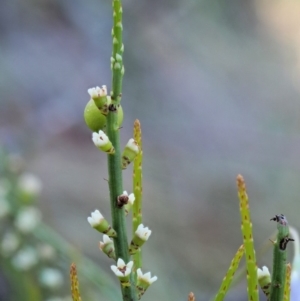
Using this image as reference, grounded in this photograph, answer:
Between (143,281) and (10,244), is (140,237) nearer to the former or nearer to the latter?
(143,281)

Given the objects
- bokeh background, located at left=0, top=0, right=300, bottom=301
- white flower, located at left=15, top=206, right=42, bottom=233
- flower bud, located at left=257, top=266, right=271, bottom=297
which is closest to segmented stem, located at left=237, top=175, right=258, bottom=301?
flower bud, located at left=257, top=266, right=271, bottom=297

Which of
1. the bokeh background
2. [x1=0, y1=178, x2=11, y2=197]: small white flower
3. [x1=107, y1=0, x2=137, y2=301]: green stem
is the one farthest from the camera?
the bokeh background

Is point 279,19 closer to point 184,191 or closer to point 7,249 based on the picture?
point 184,191

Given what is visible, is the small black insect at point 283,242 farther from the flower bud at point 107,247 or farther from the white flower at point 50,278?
the white flower at point 50,278

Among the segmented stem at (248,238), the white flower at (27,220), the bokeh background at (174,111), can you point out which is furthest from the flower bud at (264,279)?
the bokeh background at (174,111)

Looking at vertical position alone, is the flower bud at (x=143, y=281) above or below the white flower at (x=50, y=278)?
below

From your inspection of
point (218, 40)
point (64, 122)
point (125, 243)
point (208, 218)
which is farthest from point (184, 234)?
point (125, 243)

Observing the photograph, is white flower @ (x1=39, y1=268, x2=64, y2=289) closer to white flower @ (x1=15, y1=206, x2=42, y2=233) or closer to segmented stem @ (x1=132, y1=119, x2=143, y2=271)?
white flower @ (x1=15, y1=206, x2=42, y2=233)

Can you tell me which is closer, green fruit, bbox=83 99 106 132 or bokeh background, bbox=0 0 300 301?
green fruit, bbox=83 99 106 132
